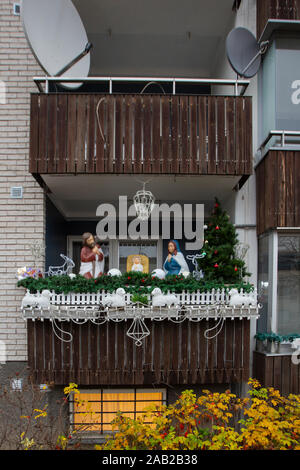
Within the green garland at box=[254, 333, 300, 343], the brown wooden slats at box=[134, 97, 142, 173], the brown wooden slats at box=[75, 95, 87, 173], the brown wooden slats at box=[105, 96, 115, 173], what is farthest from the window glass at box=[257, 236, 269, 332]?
the brown wooden slats at box=[75, 95, 87, 173]

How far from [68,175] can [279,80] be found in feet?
14.1

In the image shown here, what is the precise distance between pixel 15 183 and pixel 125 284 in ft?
9.87

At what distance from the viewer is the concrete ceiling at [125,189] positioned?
6590mm

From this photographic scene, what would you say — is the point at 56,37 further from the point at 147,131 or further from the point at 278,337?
the point at 278,337

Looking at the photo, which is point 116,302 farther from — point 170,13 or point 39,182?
point 170,13

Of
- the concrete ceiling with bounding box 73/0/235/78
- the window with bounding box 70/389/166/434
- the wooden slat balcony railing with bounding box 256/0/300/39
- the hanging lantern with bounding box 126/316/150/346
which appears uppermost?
the concrete ceiling with bounding box 73/0/235/78

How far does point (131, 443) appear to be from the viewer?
4.10 m

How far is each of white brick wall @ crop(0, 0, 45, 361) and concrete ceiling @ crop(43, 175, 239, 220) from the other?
649mm

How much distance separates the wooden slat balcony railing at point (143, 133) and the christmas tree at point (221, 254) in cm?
97

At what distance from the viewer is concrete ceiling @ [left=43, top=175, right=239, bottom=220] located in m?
6.59

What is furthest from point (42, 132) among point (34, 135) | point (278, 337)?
point (278, 337)

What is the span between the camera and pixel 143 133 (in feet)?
20.2

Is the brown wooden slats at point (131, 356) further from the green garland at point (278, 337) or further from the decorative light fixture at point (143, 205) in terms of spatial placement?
the decorative light fixture at point (143, 205)

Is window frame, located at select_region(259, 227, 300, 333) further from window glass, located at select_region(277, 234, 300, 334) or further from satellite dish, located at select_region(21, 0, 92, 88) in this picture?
satellite dish, located at select_region(21, 0, 92, 88)
